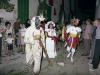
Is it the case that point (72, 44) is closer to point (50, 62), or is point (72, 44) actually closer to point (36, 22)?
point (50, 62)

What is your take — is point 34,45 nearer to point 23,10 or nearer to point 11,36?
point 11,36

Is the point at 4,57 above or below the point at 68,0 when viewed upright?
below

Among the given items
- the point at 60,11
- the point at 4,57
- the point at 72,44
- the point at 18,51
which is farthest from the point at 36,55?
the point at 60,11

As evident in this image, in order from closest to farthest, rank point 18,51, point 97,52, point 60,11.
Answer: point 97,52, point 18,51, point 60,11

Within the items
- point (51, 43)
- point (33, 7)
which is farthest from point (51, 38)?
point (33, 7)

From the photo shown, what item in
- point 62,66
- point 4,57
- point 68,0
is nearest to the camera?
point 62,66

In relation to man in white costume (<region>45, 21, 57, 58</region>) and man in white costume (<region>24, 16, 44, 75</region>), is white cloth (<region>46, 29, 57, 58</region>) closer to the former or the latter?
man in white costume (<region>45, 21, 57, 58</region>)

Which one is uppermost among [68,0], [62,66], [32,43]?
[68,0]

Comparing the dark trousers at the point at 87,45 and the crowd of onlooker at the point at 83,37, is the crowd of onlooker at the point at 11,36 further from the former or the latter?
the dark trousers at the point at 87,45

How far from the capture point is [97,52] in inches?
534

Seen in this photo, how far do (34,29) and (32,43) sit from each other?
1.38 ft

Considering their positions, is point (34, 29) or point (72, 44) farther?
point (72, 44)

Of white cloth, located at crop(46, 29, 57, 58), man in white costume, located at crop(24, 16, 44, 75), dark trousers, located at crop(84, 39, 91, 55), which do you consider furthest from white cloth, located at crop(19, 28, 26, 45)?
man in white costume, located at crop(24, 16, 44, 75)

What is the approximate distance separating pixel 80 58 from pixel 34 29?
454 cm
